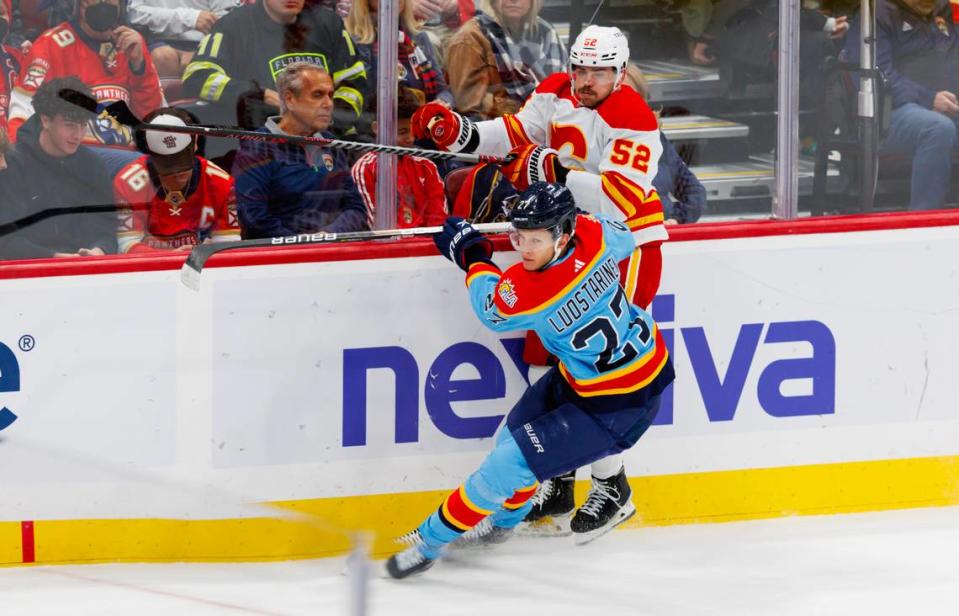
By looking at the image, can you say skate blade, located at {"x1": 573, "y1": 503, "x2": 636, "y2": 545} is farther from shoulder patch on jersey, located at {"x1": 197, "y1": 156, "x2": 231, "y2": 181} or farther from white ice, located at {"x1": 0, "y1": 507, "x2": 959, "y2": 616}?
shoulder patch on jersey, located at {"x1": 197, "y1": 156, "x2": 231, "y2": 181}

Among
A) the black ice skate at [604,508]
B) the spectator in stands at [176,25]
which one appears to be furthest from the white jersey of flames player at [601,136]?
the spectator in stands at [176,25]

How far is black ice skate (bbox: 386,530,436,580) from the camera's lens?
3.75 meters

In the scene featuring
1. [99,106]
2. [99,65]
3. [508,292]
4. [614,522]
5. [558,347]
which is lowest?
[614,522]

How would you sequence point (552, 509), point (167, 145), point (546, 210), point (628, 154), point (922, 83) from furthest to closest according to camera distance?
point (922, 83)
point (552, 509)
point (628, 154)
point (167, 145)
point (546, 210)

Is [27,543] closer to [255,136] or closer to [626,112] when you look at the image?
[255,136]

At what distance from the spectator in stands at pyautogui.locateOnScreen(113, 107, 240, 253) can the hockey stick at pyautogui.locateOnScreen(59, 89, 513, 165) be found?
0.08ft

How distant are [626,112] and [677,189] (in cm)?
41

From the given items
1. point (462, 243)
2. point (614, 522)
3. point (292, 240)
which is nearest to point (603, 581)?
point (614, 522)

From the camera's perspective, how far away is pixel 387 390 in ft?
12.9

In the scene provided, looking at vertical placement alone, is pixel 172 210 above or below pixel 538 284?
above

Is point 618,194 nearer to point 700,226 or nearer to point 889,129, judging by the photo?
point 700,226

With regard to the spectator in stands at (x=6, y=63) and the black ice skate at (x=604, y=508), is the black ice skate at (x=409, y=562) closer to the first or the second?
the black ice skate at (x=604, y=508)

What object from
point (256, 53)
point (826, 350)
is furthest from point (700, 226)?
point (256, 53)

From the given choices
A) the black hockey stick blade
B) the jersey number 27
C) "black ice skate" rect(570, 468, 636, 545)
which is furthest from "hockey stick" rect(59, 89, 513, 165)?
"black ice skate" rect(570, 468, 636, 545)
